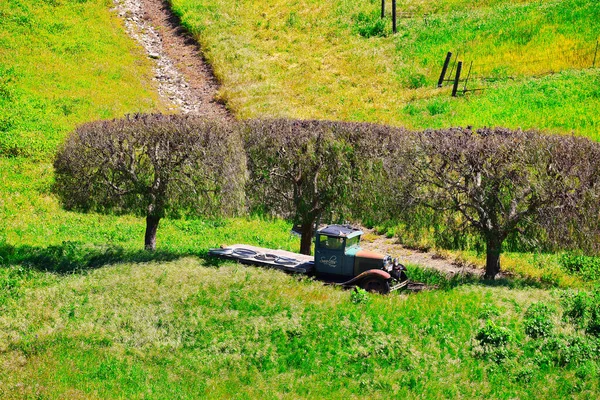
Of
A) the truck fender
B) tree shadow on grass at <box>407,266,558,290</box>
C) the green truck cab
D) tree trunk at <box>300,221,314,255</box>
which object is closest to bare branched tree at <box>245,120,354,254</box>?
tree trunk at <box>300,221,314,255</box>

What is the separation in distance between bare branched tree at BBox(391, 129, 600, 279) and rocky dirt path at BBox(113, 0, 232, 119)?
81.4 ft

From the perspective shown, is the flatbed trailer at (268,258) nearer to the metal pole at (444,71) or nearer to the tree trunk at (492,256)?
the tree trunk at (492,256)

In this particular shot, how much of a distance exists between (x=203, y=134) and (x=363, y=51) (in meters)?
33.1

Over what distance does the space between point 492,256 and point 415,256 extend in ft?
18.8

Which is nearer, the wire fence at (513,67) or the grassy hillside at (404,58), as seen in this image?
the grassy hillside at (404,58)

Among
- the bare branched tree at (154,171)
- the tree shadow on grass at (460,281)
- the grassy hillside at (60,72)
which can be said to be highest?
the grassy hillside at (60,72)

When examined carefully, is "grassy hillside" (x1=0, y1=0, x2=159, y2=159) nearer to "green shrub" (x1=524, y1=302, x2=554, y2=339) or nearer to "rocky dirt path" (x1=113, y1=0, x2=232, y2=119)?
"rocky dirt path" (x1=113, y1=0, x2=232, y2=119)

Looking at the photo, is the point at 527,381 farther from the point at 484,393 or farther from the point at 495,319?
the point at 495,319

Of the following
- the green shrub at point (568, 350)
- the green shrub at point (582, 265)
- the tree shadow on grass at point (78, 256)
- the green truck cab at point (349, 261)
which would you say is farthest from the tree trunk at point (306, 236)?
the green shrub at point (568, 350)

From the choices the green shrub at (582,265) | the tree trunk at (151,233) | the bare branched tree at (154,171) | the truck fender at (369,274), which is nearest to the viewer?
the truck fender at (369,274)

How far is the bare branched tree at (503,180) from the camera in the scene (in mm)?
25000

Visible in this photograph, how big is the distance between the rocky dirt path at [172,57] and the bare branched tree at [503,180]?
24.8m

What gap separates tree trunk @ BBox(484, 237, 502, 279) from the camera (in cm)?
2572

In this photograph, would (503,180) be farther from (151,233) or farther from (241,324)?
(151,233)
